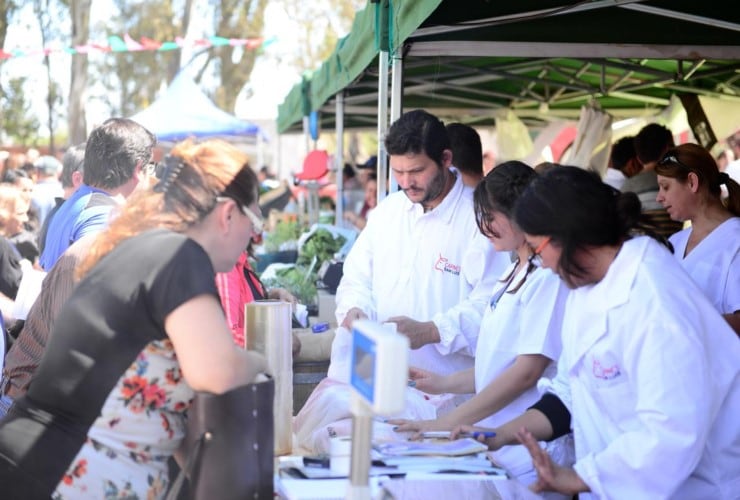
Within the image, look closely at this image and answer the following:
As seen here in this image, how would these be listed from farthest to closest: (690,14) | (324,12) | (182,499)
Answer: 1. (324,12)
2. (690,14)
3. (182,499)

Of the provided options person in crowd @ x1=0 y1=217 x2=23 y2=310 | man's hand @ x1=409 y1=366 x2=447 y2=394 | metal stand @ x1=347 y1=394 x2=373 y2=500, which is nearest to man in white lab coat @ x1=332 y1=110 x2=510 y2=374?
man's hand @ x1=409 y1=366 x2=447 y2=394

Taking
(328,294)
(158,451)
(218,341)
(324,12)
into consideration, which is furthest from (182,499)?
(324,12)

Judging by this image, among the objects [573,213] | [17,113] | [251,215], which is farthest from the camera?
[17,113]

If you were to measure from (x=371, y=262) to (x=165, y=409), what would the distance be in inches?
79.2

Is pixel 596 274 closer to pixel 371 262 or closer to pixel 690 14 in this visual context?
pixel 371 262

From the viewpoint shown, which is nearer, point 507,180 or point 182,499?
point 182,499

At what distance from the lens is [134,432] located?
83.4 inches

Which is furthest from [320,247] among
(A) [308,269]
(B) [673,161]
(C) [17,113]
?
(C) [17,113]

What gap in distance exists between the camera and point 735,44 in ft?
16.0

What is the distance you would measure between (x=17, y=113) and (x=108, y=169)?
91.2 feet

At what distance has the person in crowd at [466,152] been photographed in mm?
4582

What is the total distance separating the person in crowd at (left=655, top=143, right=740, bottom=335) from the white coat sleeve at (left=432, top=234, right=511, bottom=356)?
0.68 meters

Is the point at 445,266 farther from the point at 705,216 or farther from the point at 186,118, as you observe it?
the point at 186,118

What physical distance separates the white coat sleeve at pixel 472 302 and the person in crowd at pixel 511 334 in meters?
0.38
